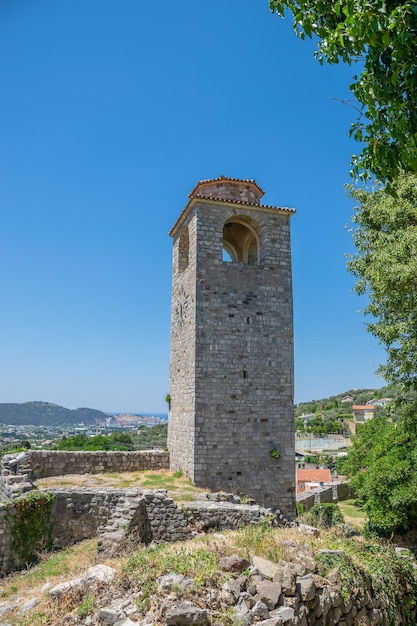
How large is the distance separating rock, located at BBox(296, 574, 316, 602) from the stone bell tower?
6901 mm

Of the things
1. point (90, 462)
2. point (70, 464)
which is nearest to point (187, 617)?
point (70, 464)

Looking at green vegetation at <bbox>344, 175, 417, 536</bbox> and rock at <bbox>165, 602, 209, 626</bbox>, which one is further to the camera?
green vegetation at <bbox>344, 175, 417, 536</bbox>

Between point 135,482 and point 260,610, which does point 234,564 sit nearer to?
point 260,610

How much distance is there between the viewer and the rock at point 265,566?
5.05m

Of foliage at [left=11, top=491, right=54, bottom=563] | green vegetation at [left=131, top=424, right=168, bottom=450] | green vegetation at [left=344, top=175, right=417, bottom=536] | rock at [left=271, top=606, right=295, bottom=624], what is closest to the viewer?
rock at [left=271, top=606, right=295, bottom=624]

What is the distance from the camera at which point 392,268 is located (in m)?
9.76

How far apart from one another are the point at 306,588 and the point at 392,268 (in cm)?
711

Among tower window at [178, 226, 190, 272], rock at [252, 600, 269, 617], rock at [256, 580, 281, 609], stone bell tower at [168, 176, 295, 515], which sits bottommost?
rock at [252, 600, 269, 617]

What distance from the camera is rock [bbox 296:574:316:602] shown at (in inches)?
197

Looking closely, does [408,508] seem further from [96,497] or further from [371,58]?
[371,58]

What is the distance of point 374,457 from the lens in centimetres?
1845

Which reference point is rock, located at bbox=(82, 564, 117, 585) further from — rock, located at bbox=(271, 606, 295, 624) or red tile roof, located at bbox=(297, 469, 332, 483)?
red tile roof, located at bbox=(297, 469, 332, 483)

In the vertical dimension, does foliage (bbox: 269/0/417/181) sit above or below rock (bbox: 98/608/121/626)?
above

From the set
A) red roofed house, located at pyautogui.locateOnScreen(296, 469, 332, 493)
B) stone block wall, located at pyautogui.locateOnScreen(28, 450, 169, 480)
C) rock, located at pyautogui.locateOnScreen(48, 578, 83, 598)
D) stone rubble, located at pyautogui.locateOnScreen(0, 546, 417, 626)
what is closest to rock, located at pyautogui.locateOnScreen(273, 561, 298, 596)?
stone rubble, located at pyautogui.locateOnScreen(0, 546, 417, 626)
